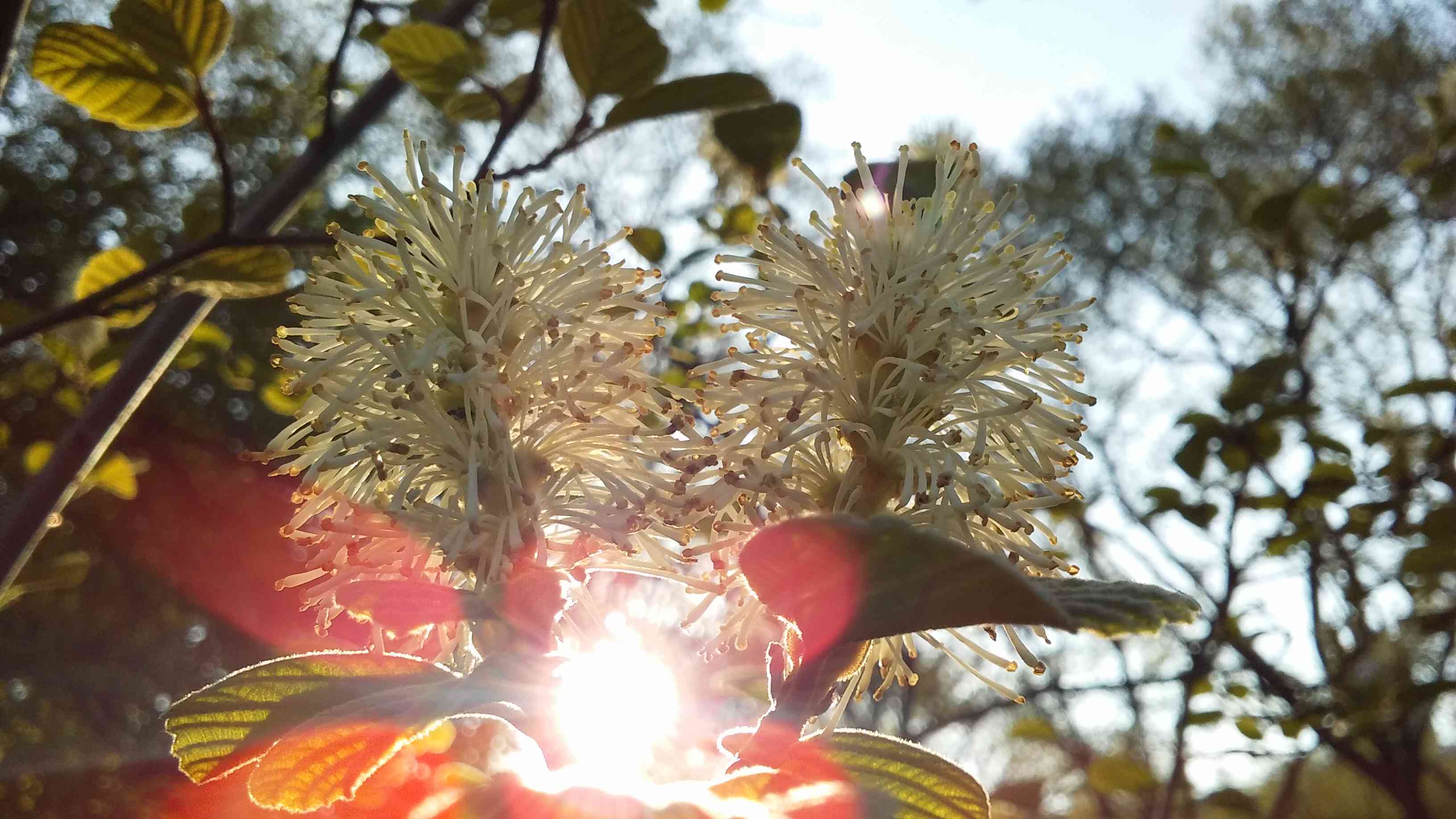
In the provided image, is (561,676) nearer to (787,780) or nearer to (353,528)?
(787,780)

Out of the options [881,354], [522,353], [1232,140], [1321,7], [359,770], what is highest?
[1321,7]

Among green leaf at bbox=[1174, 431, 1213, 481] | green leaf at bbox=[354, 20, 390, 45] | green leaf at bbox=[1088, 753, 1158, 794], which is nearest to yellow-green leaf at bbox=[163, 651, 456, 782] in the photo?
green leaf at bbox=[354, 20, 390, 45]

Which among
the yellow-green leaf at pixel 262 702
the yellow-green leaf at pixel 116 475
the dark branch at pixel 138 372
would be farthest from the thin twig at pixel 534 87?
the yellow-green leaf at pixel 116 475

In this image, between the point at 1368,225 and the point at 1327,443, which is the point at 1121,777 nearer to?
the point at 1327,443

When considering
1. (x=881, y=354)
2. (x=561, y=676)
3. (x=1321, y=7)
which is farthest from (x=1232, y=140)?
(x=561, y=676)

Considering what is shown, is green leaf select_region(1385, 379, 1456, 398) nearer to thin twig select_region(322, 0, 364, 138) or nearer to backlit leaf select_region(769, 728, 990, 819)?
backlit leaf select_region(769, 728, 990, 819)

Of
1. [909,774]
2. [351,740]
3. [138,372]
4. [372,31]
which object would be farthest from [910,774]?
[372,31]
